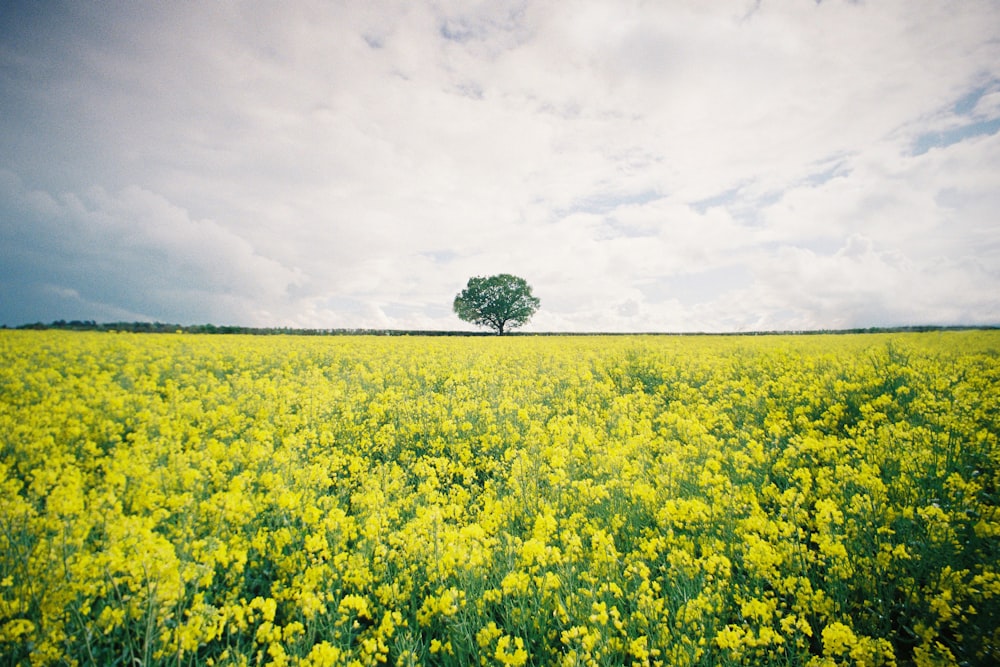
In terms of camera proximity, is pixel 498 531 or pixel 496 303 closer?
pixel 498 531

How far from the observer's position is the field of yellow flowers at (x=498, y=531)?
2910 millimetres

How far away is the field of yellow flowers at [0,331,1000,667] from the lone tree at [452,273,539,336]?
5346cm

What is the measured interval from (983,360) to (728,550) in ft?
38.5

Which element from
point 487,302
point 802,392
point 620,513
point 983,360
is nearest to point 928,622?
point 620,513

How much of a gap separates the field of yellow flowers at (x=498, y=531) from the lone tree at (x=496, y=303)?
175 ft

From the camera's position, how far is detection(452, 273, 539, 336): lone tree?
6153 cm

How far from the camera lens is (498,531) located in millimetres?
4145

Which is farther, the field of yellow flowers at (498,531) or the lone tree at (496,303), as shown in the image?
the lone tree at (496,303)

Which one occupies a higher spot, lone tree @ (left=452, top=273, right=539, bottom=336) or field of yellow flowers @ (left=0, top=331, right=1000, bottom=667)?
lone tree @ (left=452, top=273, right=539, bottom=336)

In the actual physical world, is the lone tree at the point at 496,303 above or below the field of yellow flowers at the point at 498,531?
above

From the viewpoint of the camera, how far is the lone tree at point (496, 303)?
202 ft

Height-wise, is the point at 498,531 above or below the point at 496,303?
below

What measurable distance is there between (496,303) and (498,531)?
57445 millimetres

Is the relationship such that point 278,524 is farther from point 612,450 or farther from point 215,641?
point 612,450
